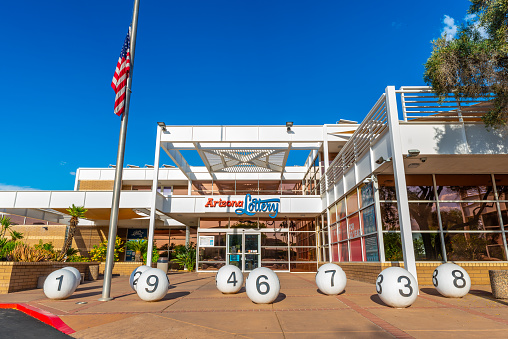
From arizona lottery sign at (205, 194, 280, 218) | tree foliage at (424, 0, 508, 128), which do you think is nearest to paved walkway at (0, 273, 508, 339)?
tree foliage at (424, 0, 508, 128)

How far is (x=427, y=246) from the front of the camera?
12.6m

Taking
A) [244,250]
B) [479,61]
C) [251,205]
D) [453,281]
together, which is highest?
[479,61]

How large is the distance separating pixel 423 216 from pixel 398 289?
6.44m

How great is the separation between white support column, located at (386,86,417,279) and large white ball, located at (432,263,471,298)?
111 centimetres

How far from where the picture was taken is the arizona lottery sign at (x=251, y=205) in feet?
72.7

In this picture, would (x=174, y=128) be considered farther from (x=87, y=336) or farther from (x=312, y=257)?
(x=87, y=336)

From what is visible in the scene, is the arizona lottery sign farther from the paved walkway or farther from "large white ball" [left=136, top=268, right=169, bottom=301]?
"large white ball" [left=136, top=268, right=169, bottom=301]

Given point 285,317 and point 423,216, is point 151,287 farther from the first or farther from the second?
point 423,216

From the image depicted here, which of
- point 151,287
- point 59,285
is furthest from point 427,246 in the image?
point 59,285

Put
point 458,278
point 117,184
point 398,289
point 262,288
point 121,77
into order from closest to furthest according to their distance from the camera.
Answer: point 398,289 < point 262,288 < point 458,278 < point 117,184 < point 121,77

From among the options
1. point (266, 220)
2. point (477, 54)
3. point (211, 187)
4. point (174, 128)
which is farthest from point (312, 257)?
point (477, 54)

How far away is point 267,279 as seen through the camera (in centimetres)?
845

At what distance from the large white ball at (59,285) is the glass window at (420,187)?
12.5 metres

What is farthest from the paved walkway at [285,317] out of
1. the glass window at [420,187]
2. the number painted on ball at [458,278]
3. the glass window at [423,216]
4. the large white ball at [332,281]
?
the glass window at [420,187]
